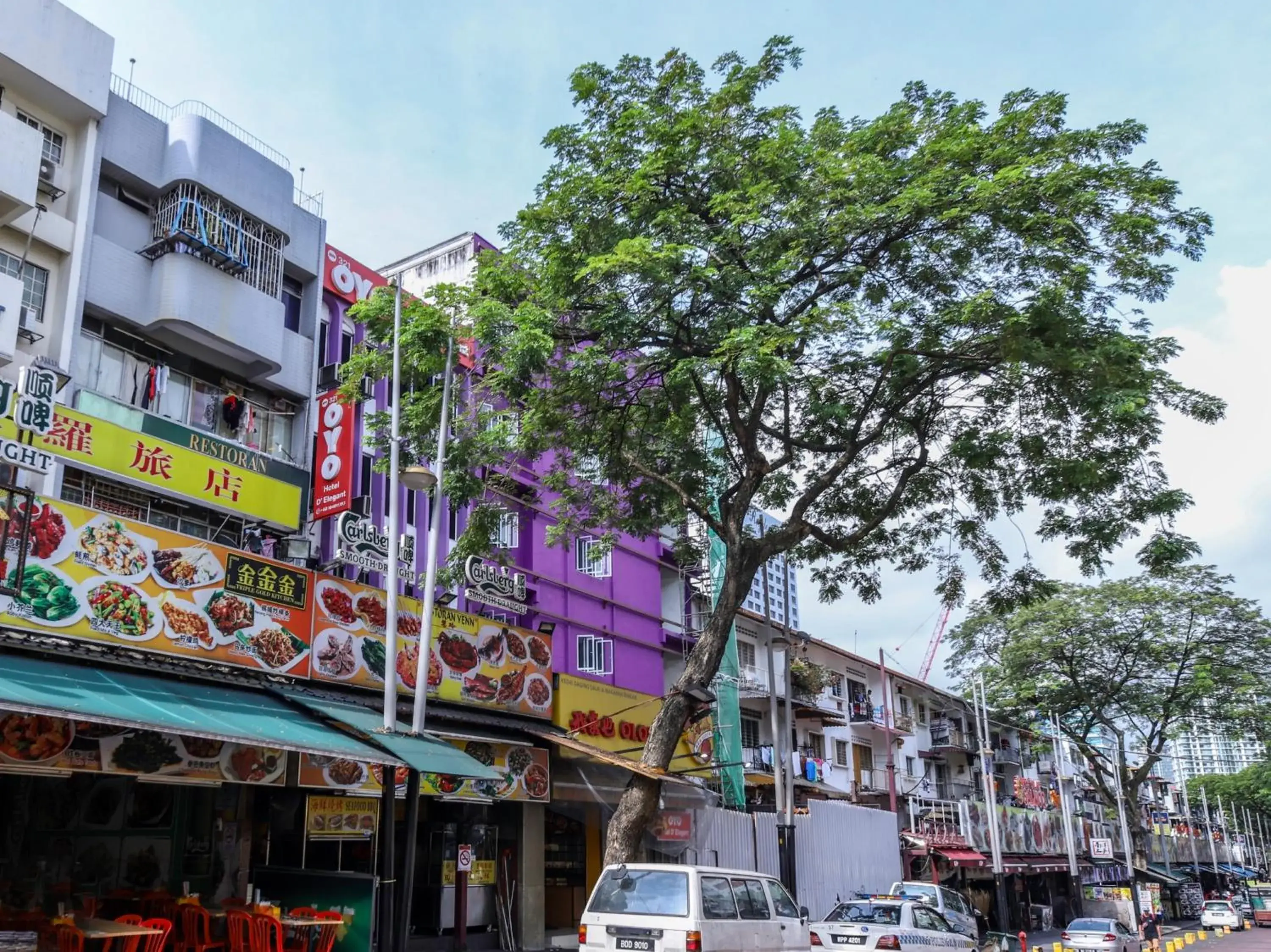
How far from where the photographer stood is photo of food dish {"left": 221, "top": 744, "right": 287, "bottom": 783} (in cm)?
1368

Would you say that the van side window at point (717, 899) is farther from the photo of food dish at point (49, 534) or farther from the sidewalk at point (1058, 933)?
the sidewalk at point (1058, 933)

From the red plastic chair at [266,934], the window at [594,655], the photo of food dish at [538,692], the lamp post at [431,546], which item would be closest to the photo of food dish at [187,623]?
the lamp post at [431,546]

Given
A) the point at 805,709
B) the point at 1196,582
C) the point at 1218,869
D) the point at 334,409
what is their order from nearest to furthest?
the point at 334,409
the point at 805,709
the point at 1196,582
the point at 1218,869

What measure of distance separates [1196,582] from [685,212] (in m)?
34.5

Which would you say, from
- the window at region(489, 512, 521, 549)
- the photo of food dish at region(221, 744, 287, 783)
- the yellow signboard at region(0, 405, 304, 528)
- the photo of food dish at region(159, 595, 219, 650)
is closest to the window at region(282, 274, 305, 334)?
the yellow signboard at region(0, 405, 304, 528)

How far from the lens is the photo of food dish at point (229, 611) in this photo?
14.1 m

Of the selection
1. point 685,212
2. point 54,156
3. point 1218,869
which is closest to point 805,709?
point 685,212

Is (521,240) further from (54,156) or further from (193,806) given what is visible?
(193,806)

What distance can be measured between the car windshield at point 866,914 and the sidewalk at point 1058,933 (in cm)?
973

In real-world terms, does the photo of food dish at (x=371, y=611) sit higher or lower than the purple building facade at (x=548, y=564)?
lower

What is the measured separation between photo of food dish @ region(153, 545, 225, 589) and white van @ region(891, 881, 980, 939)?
14019 mm

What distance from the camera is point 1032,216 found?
1420 cm

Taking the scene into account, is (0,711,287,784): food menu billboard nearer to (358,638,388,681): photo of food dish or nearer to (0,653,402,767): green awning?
(0,653,402,767): green awning

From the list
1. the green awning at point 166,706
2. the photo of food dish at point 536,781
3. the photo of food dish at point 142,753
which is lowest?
the photo of food dish at point 536,781
